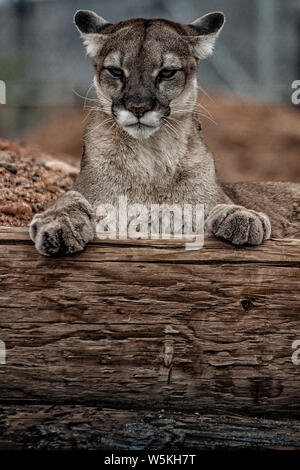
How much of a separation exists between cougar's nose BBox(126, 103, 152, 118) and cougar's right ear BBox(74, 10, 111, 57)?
2.59 feet

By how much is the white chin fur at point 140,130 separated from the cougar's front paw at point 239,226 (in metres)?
0.68

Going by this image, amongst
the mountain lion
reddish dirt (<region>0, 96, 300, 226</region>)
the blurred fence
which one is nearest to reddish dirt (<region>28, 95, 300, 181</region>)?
reddish dirt (<region>0, 96, 300, 226</region>)

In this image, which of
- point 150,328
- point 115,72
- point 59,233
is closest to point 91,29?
point 115,72

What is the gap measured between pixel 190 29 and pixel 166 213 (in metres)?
1.31

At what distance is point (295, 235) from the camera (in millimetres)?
5234

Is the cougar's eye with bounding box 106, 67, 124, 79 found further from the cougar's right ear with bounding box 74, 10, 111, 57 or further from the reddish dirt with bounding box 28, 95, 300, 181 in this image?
the reddish dirt with bounding box 28, 95, 300, 181

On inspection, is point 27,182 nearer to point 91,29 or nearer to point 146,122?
point 91,29

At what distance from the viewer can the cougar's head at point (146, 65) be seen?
386cm

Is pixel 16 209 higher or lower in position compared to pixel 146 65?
lower

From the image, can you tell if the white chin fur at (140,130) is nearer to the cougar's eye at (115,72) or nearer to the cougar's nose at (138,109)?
the cougar's nose at (138,109)

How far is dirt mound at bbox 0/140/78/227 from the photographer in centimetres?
479

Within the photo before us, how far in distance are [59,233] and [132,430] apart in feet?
3.37

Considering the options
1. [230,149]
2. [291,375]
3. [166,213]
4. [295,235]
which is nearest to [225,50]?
A: [230,149]

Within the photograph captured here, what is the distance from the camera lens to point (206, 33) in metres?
4.39
